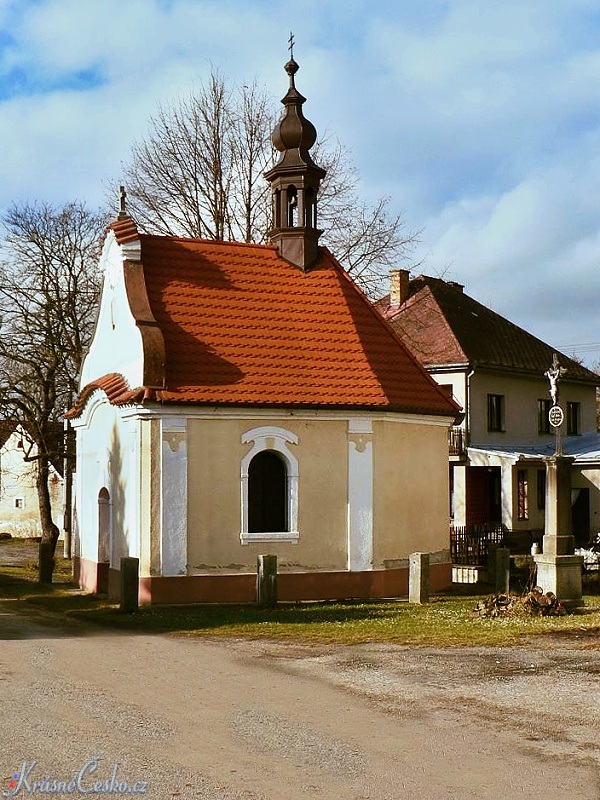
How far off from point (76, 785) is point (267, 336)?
14711mm

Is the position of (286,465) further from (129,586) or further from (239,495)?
(129,586)

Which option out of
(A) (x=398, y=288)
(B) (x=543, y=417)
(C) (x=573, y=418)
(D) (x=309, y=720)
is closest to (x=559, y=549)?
(D) (x=309, y=720)

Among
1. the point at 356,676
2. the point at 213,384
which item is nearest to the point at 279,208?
the point at 213,384

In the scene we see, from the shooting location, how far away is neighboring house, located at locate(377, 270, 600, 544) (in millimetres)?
35188

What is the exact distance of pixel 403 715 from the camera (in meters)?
9.44

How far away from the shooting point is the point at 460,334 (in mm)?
36594

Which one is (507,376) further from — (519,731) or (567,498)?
(519,731)

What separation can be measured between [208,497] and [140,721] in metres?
10.7

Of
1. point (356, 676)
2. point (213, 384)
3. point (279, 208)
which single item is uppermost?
point (279, 208)

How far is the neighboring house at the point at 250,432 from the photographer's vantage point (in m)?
19.5

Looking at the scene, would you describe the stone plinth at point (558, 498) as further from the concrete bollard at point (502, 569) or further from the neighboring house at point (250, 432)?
the neighboring house at point (250, 432)

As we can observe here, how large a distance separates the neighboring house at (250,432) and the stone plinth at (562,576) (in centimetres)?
400

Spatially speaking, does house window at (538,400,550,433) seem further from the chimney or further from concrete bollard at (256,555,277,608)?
concrete bollard at (256,555,277,608)

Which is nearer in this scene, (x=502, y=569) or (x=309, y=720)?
(x=309, y=720)
